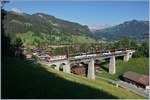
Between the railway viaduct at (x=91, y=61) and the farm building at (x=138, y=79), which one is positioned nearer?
the farm building at (x=138, y=79)

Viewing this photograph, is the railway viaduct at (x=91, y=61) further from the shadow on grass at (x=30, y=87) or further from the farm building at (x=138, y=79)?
the shadow on grass at (x=30, y=87)

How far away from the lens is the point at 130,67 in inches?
4596

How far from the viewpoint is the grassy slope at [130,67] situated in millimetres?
110500

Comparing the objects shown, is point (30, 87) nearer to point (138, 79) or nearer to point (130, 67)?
point (138, 79)

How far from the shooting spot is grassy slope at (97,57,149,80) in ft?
363

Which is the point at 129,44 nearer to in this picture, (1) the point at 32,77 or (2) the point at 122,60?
(2) the point at 122,60

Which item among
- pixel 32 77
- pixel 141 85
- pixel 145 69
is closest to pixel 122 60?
pixel 145 69

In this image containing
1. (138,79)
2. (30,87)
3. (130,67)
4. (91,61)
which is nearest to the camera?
(30,87)

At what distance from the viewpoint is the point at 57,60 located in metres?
96.8

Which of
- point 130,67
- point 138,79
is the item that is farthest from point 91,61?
point 138,79

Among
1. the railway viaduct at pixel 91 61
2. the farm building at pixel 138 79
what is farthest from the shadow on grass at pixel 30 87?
the railway viaduct at pixel 91 61

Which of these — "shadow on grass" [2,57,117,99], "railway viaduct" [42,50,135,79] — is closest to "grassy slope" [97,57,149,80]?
"railway viaduct" [42,50,135,79]

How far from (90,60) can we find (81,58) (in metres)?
4.07

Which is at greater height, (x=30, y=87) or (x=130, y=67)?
(x=30, y=87)
